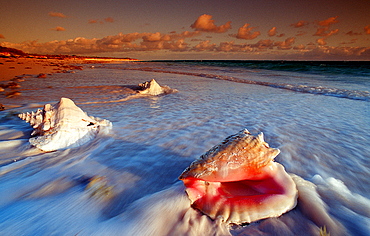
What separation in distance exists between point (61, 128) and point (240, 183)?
2353mm

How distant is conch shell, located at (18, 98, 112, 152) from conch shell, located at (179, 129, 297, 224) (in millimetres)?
1933

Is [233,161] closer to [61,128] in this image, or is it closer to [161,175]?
[161,175]

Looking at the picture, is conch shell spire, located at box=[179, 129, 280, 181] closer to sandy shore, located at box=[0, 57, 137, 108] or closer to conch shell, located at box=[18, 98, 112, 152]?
conch shell, located at box=[18, 98, 112, 152]

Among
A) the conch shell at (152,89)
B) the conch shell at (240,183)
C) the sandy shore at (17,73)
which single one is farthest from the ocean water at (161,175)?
the sandy shore at (17,73)

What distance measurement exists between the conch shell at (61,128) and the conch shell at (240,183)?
193 centimetres

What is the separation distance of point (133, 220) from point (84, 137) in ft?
5.98

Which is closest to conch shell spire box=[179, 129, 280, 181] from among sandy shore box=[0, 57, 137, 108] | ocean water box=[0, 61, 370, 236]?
ocean water box=[0, 61, 370, 236]

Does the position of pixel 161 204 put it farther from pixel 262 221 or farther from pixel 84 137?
pixel 84 137

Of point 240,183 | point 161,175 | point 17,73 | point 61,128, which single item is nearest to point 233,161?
point 240,183

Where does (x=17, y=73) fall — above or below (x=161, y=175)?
below

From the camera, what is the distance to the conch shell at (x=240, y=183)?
4.14 feet

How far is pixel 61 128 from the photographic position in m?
2.48

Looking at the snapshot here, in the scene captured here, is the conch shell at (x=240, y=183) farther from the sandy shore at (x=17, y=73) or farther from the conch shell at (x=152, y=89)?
the conch shell at (x=152, y=89)

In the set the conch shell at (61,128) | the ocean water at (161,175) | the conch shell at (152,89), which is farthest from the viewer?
the conch shell at (152,89)
